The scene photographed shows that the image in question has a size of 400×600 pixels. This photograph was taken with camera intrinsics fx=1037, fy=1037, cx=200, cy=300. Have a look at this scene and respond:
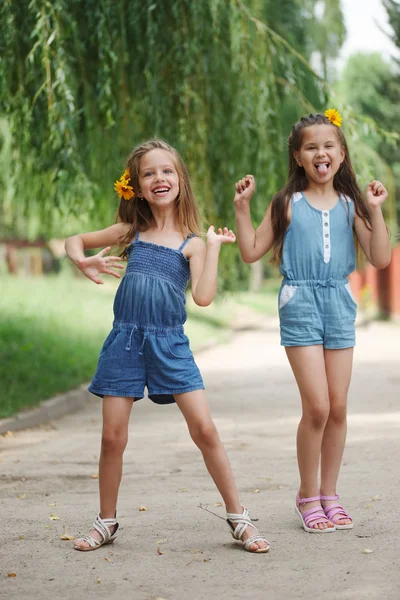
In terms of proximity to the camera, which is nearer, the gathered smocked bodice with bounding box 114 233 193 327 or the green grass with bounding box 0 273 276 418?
the gathered smocked bodice with bounding box 114 233 193 327

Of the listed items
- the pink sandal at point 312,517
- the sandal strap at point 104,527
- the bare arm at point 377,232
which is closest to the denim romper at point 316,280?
the bare arm at point 377,232

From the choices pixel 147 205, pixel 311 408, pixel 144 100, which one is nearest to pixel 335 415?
pixel 311 408

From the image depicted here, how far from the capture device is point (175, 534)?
187 inches

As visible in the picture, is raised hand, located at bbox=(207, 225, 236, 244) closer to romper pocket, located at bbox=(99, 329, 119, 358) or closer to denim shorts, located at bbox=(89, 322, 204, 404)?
denim shorts, located at bbox=(89, 322, 204, 404)

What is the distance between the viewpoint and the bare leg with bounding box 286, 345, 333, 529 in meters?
4.69

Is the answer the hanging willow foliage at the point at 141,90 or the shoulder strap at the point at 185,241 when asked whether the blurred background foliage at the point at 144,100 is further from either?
the shoulder strap at the point at 185,241

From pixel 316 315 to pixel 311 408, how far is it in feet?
1.39

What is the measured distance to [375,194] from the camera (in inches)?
188

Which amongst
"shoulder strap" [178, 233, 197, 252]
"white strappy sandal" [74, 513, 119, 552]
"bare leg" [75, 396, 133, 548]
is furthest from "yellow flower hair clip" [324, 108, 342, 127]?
"white strappy sandal" [74, 513, 119, 552]

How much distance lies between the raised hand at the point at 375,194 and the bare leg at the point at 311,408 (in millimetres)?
706

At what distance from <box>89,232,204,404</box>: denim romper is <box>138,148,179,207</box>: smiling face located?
21 centimetres

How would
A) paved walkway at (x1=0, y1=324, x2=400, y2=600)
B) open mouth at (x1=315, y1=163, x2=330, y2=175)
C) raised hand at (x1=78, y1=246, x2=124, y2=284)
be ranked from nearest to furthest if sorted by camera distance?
paved walkway at (x1=0, y1=324, x2=400, y2=600) → raised hand at (x1=78, y1=246, x2=124, y2=284) → open mouth at (x1=315, y1=163, x2=330, y2=175)

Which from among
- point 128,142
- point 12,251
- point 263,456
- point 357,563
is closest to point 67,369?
point 128,142

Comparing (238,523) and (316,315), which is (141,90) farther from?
(238,523)
